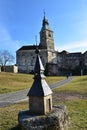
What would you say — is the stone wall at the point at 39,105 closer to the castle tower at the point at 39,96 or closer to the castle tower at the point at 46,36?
the castle tower at the point at 39,96

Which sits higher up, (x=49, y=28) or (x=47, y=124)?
(x=49, y=28)

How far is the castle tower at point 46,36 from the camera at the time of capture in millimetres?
108250

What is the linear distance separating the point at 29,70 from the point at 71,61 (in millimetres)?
21699

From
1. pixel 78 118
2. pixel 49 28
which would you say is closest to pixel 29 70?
pixel 49 28

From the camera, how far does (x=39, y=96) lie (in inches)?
502

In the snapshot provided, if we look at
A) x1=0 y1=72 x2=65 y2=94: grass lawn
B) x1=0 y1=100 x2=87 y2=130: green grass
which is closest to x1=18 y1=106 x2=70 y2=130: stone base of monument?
x1=0 y1=100 x2=87 y2=130: green grass

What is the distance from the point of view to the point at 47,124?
12.8 meters

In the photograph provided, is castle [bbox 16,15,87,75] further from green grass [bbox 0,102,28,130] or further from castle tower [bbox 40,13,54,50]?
green grass [bbox 0,102,28,130]

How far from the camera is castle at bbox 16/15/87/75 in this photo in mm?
106812

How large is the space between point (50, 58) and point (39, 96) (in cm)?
9623

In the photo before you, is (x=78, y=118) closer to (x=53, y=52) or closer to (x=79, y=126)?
(x=79, y=126)

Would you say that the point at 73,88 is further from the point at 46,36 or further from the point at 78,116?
the point at 46,36

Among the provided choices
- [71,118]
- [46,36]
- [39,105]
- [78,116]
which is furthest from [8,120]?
[46,36]

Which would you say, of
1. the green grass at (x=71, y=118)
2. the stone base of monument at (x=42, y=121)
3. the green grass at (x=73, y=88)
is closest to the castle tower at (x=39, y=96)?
the stone base of monument at (x=42, y=121)
